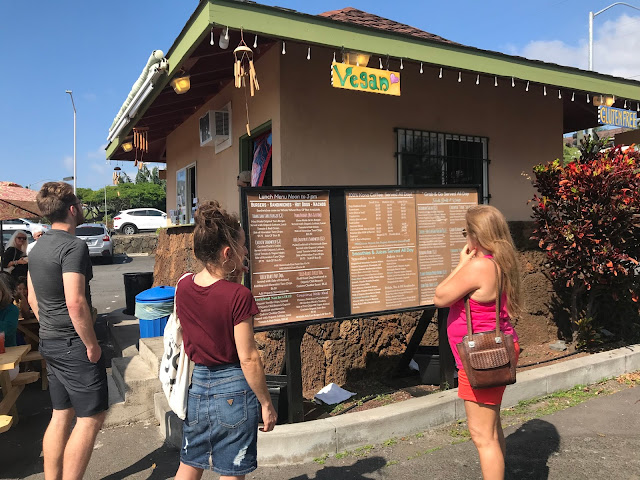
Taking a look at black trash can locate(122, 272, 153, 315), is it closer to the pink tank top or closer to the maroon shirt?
the maroon shirt

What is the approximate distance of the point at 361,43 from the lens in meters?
4.29

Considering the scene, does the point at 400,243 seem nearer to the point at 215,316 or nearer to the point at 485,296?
the point at 485,296

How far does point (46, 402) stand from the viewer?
4.93m

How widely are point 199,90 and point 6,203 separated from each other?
129 inches

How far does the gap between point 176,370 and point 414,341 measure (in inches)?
114

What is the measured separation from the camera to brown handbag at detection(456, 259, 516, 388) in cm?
255

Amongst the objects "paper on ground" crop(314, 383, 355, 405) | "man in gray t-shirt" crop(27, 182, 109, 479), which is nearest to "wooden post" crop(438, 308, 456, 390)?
"paper on ground" crop(314, 383, 355, 405)

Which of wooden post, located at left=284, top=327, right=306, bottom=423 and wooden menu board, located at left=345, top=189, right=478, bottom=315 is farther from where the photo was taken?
wooden menu board, located at left=345, top=189, right=478, bottom=315

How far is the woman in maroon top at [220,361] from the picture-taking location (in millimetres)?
2092

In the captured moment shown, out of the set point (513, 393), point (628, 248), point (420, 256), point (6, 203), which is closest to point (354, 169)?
point (420, 256)

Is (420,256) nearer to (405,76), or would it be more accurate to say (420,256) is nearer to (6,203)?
(405,76)

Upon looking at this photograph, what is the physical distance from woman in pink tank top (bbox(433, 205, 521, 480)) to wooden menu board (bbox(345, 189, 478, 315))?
1330mm

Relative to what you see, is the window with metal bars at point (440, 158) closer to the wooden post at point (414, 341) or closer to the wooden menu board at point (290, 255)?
the wooden post at point (414, 341)

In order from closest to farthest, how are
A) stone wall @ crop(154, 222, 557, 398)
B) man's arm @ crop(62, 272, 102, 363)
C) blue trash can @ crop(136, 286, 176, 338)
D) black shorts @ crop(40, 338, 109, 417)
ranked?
man's arm @ crop(62, 272, 102, 363) < black shorts @ crop(40, 338, 109, 417) < stone wall @ crop(154, 222, 557, 398) < blue trash can @ crop(136, 286, 176, 338)
